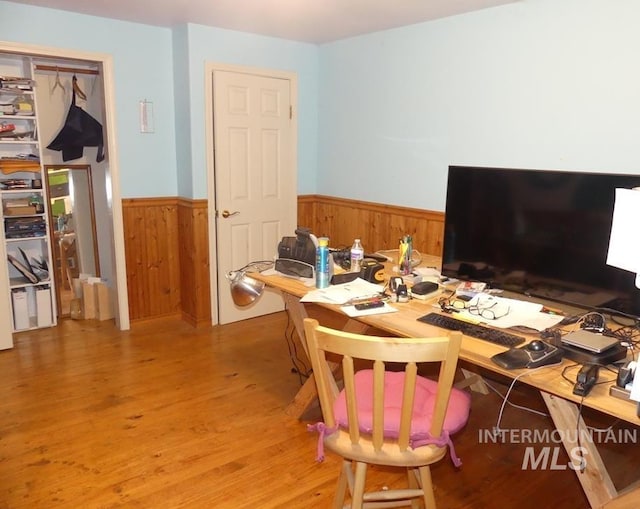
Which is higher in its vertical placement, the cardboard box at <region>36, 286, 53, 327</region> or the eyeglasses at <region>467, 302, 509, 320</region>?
the eyeglasses at <region>467, 302, 509, 320</region>

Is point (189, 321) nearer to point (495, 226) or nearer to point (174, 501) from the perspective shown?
point (174, 501)

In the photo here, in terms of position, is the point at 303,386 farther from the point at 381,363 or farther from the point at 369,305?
the point at 381,363

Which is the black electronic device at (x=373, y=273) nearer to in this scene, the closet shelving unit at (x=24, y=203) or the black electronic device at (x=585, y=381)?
the black electronic device at (x=585, y=381)

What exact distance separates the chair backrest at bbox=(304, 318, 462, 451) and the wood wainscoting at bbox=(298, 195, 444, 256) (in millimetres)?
2320

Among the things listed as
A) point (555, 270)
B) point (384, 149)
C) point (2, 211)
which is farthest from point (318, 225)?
point (555, 270)

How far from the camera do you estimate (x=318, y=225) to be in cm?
496

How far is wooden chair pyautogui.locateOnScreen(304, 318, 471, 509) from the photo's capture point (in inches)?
59.2

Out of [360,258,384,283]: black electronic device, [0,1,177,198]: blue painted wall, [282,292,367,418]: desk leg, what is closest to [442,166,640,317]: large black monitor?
[360,258,384,283]: black electronic device

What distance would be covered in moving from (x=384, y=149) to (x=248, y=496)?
284 centimetres

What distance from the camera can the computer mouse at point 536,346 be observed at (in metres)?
1.74

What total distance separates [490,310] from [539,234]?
411mm

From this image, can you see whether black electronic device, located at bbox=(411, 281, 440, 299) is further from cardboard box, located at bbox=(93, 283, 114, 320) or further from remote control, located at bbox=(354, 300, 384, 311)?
cardboard box, located at bbox=(93, 283, 114, 320)

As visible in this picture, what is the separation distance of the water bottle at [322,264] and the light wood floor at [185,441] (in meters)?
0.82

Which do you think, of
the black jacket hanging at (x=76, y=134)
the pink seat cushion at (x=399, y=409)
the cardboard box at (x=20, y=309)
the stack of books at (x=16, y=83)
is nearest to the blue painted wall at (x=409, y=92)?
the stack of books at (x=16, y=83)
